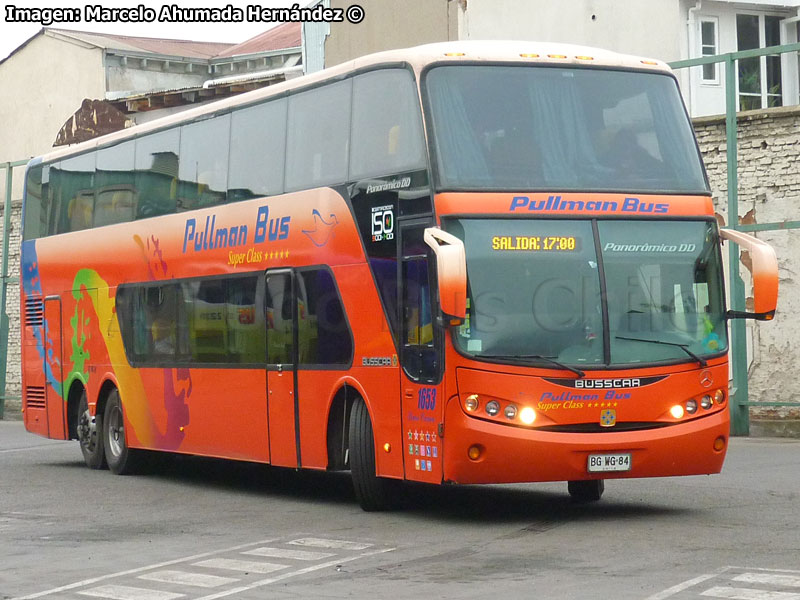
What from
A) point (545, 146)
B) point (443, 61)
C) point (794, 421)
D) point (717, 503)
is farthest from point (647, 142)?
point (794, 421)

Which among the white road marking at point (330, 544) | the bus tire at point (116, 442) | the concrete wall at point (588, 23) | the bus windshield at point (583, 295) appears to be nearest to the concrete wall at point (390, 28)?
the concrete wall at point (588, 23)

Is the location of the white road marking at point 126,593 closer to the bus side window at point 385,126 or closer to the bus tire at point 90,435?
the bus side window at point 385,126

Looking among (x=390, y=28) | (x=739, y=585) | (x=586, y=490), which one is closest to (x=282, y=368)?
(x=586, y=490)

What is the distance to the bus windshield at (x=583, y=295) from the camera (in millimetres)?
12547

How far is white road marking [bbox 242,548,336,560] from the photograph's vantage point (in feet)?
36.2

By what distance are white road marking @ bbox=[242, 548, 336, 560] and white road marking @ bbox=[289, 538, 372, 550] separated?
0.27 metres

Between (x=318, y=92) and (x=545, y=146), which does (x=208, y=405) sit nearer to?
(x=318, y=92)

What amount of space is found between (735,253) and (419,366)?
1044cm

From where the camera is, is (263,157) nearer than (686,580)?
No

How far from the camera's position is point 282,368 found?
51.2 ft

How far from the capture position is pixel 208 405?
17281 mm

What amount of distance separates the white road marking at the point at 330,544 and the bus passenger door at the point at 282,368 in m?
3.28

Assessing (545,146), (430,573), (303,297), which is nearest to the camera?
→ (430,573)

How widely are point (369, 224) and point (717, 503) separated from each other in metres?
3.85
